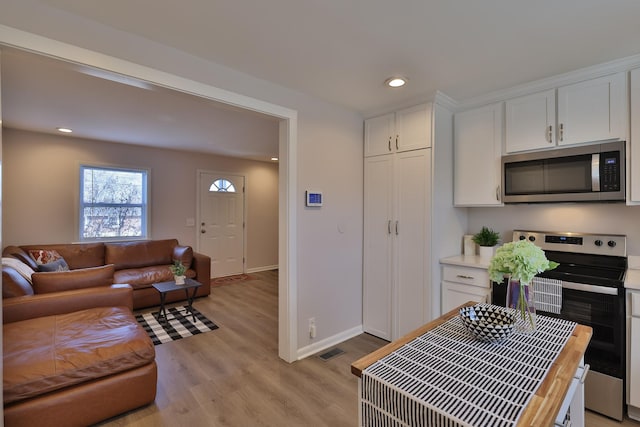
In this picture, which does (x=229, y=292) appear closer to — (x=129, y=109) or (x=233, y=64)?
(x=129, y=109)

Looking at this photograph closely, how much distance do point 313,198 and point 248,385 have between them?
63.9 inches

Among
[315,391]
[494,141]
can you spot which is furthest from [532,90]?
[315,391]

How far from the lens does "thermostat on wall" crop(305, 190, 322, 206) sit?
274 cm

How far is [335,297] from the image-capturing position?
3023 mm

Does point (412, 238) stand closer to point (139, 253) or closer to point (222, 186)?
point (139, 253)

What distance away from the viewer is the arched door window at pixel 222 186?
590 cm

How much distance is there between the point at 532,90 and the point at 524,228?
3.99 feet

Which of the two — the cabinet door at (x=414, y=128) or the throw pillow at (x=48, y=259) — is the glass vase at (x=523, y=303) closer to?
the cabinet door at (x=414, y=128)

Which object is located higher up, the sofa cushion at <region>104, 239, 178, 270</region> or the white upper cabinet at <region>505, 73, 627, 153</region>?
the white upper cabinet at <region>505, 73, 627, 153</region>

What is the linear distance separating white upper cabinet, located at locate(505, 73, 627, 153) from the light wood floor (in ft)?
6.41

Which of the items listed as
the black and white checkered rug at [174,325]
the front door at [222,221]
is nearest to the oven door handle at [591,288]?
the black and white checkered rug at [174,325]

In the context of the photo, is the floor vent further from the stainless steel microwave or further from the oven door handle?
the stainless steel microwave

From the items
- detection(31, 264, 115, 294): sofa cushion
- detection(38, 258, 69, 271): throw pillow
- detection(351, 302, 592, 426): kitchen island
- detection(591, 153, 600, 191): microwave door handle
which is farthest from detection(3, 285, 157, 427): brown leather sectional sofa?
detection(591, 153, 600, 191): microwave door handle

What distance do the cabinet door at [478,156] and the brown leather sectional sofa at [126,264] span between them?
360cm
